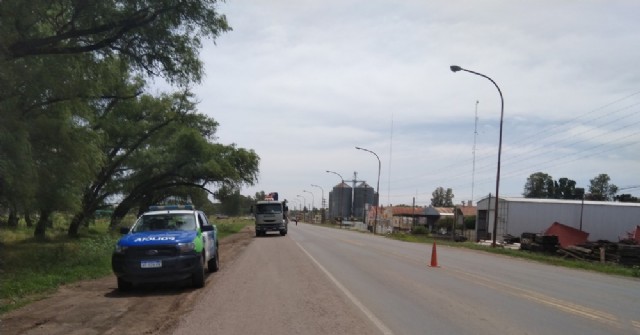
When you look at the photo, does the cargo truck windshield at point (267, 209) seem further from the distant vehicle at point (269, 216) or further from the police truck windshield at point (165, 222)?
the police truck windshield at point (165, 222)

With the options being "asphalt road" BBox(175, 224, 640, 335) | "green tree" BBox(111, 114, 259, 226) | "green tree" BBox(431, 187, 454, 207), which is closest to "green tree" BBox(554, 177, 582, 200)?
"green tree" BBox(431, 187, 454, 207)

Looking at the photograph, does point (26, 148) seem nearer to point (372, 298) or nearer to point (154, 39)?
point (154, 39)

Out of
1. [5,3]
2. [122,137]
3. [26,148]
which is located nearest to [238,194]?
[122,137]

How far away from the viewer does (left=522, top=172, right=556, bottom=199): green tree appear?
132 metres

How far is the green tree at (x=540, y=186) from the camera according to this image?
131875mm

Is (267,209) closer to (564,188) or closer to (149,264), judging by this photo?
(149,264)

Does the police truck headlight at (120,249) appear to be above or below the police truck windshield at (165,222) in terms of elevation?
below

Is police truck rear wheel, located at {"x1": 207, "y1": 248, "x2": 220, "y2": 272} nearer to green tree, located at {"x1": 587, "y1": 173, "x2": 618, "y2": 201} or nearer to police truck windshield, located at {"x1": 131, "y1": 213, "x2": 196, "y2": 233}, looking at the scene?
police truck windshield, located at {"x1": 131, "y1": 213, "x2": 196, "y2": 233}

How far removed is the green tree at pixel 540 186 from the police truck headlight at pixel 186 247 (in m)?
130

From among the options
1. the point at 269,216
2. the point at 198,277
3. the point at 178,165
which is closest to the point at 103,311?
the point at 198,277

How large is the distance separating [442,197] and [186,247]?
172 m

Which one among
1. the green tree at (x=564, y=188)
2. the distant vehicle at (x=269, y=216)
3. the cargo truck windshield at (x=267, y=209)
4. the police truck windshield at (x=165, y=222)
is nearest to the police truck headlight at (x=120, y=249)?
the police truck windshield at (x=165, y=222)

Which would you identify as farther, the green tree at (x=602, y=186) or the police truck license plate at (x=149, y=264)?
the green tree at (x=602, y=186)

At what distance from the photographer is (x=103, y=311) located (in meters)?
9.72
